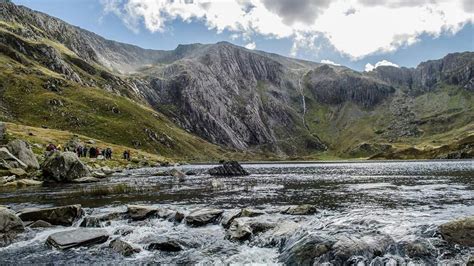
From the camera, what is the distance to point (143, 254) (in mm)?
24500

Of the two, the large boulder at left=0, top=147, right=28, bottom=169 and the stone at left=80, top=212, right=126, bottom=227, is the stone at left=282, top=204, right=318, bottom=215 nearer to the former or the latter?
the stone at left=80, top=212, right=126, bottom=227

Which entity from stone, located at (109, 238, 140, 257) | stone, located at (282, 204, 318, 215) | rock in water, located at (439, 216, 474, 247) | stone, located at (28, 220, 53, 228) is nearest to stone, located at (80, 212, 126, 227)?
stone, located at (28, 220, 53, 228)

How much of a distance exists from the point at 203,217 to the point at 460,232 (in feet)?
62.5

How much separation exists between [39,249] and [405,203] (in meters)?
33.7


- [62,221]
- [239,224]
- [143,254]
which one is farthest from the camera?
[62,221]

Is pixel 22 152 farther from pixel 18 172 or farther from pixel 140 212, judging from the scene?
pixel 140 212

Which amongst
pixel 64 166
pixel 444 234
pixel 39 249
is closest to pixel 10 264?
pixel 39 249

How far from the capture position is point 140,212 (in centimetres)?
3522

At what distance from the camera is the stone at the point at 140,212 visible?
3462 cm

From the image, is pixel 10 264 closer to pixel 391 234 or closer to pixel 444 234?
pixel 391 234

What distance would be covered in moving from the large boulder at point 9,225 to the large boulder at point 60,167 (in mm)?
38928

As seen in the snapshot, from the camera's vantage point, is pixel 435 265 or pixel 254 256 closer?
pixel 435 265

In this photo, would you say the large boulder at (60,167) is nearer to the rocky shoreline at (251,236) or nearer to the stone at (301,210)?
the rocky shoreline at (251,236)

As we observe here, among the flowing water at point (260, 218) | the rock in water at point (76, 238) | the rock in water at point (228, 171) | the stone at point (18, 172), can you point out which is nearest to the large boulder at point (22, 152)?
the stone at point (18, 172)
